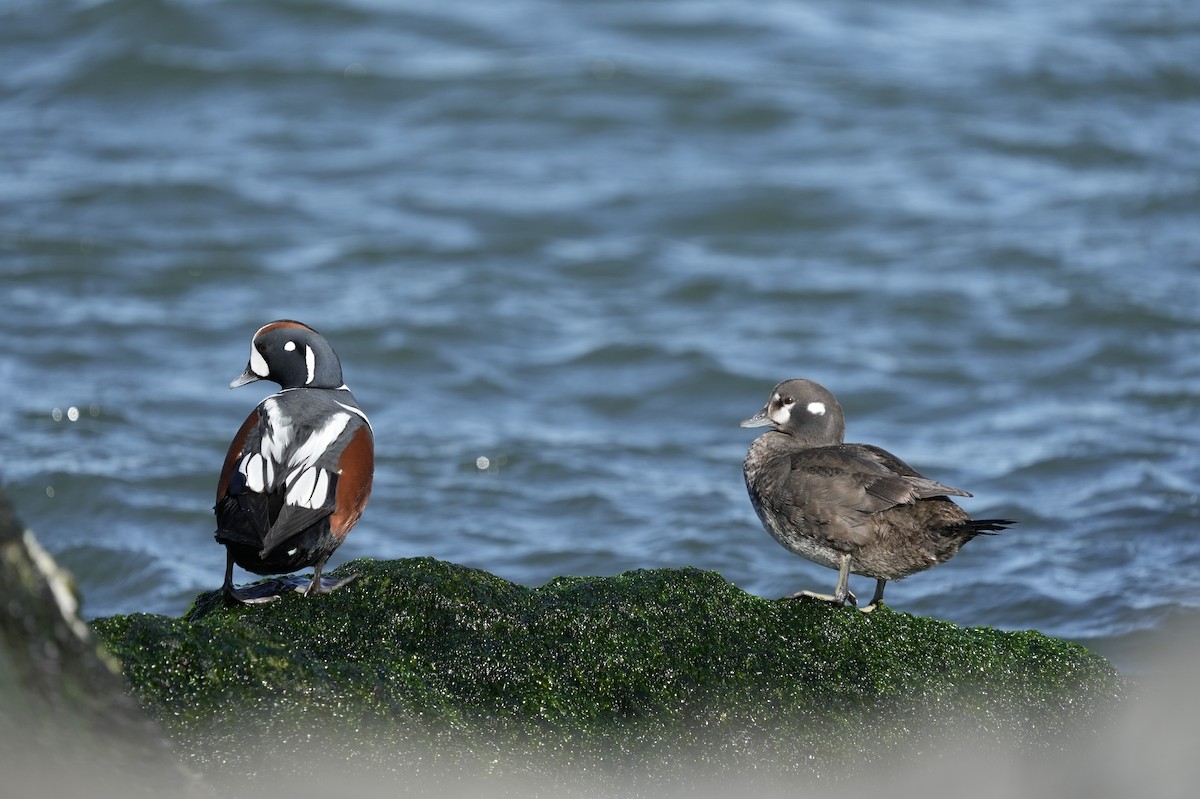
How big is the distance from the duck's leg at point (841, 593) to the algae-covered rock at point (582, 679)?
0.05 metres

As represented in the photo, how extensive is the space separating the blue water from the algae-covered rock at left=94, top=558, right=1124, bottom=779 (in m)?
2.77

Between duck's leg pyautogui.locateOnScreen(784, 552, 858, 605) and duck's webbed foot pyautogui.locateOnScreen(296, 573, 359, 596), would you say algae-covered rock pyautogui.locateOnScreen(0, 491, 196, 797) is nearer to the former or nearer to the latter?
duck's webbed foot pyautogui.locateOnScreen(296, 573, 359, 596)

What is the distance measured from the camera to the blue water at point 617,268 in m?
9.47

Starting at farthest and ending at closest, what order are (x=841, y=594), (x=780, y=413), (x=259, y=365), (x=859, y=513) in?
(x=780, y=413) → (x=259, y=365) → (x=859, y=513) → (x=841, y=594)

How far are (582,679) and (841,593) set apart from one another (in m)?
1.27

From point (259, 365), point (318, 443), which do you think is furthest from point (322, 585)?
point (259, 365)

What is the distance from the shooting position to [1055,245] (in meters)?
14.0

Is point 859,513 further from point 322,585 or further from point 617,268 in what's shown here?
point 617,268

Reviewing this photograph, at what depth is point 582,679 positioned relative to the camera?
458cm

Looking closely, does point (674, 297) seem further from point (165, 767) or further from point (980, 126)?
point (165, 767)

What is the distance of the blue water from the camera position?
9.47 m

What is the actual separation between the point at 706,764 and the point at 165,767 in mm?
1784

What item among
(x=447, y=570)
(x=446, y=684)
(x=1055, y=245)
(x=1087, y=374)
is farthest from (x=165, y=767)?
(x=1055, y=245)

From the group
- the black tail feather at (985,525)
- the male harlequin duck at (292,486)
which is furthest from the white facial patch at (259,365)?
the black tail feather at (985,525)
